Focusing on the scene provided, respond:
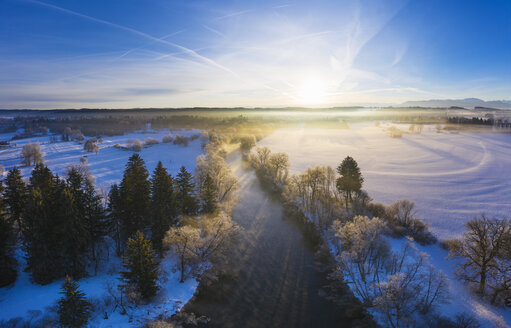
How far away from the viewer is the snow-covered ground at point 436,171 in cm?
4644

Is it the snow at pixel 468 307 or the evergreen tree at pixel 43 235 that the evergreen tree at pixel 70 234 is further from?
the snow at pixel 468 307

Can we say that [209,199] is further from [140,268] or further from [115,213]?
[140,268]

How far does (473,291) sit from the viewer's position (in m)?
25.3

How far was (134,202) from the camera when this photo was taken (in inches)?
1250

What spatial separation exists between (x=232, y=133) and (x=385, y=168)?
251 feet

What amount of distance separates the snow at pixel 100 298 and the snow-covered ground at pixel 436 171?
38856mm

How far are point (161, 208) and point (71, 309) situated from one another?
13138mm

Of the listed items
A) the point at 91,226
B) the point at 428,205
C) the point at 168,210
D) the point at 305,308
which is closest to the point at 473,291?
the point at 305,308

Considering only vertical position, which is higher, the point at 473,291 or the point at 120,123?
the point at 120,123

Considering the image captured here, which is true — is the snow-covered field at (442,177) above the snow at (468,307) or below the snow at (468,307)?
above

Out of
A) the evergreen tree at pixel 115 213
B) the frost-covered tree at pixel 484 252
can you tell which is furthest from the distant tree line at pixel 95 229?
the frost-covered tree at pixel 484 252

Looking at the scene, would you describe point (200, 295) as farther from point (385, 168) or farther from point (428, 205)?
point (385, 168)

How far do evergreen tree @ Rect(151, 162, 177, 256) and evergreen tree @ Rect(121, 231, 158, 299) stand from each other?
20.3ft

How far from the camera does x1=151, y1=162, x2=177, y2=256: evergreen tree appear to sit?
101 ft
